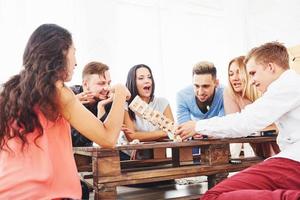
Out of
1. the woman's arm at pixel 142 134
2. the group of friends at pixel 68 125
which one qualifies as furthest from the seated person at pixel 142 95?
the group of friends at pixel 68 125

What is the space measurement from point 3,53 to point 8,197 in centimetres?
201

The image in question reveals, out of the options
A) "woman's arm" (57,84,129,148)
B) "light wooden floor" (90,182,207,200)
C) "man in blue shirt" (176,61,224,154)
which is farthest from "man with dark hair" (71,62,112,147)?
"woman's arm" (57,84,129,148)

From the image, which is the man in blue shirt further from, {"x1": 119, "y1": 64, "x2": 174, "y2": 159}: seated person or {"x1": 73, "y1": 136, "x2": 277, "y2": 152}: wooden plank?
{"x1": 73, "y1": 136, "x2": 277, "y2": 152}: wooden plank

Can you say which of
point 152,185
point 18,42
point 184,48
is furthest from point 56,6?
point 152,185

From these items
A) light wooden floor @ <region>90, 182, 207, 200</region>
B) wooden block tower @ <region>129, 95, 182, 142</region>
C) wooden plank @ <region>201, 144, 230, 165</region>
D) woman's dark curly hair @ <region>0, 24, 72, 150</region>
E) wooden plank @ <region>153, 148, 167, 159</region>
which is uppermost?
woman's dark curly hair @ <region>0, 24, 72, 150</region>

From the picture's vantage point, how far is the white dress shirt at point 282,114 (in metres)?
1.43

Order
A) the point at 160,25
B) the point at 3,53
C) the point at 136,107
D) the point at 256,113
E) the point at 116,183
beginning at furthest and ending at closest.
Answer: the point at 160,25, the point at 3,53, the point at 136,107, the point at 256,113, the point at 116,183

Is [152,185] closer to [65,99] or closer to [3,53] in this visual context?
[65,99]

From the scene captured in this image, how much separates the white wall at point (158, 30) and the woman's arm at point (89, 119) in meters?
1.80

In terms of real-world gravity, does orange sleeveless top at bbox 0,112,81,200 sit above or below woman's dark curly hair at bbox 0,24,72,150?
below

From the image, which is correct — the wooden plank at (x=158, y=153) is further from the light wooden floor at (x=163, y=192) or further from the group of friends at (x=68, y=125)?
A: the group of friends at (x=68, y=125)

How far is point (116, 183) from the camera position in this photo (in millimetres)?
1329

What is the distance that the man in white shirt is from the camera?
4.17 ft

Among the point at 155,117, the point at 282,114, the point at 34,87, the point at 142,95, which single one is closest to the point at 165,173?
the point at 155,117
